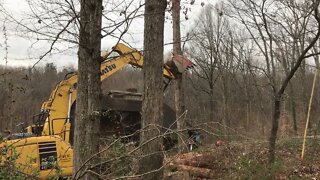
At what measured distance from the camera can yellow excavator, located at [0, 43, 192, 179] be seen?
29.0ft

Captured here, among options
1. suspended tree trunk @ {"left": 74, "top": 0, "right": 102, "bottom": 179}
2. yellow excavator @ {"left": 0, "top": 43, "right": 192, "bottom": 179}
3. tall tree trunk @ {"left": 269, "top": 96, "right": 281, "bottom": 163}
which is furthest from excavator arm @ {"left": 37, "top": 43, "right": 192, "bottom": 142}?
suspended tree trunk @ {"left": 74, "top": 0, "right": 102, "bottom": 179}

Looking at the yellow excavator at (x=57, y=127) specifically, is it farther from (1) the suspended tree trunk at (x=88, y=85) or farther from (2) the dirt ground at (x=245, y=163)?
(2) the dirt ground at (x=245, y=163)

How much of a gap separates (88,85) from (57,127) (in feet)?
19.5

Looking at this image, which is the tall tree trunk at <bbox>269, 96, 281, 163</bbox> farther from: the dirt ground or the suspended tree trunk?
the suspended tree trunk

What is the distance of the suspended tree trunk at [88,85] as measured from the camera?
5.38 m

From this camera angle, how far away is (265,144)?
44.6 feet

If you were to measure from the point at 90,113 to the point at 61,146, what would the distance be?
4601 mm

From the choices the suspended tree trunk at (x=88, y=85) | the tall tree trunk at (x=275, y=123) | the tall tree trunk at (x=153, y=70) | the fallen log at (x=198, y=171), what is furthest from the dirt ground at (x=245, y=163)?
the suspended tree trunk at (x=88, y=85)

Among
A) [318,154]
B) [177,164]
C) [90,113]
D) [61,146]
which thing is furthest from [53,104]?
[318,154]

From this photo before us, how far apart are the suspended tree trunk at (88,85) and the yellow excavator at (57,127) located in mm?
2037

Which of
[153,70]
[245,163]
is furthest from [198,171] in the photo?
[153,70]

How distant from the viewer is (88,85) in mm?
5512

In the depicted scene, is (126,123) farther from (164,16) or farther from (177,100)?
(164,16)

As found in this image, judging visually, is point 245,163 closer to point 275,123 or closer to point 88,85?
point 275,123
